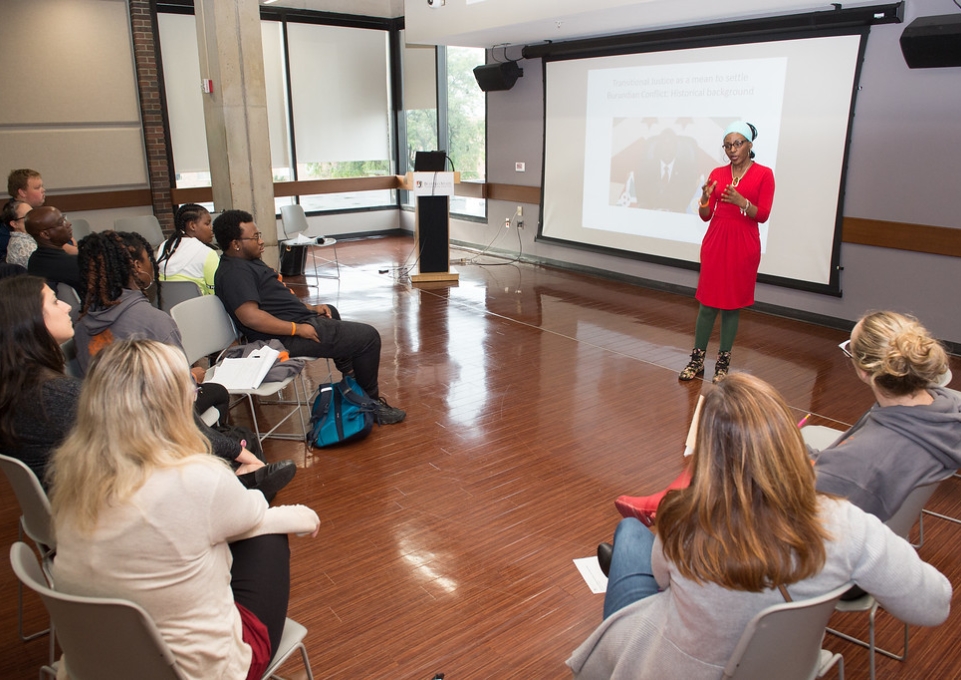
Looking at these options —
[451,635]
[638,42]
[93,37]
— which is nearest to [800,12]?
[638,42]

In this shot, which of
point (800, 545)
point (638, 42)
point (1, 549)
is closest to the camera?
point (800, 545)

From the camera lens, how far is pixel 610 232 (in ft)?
25.0

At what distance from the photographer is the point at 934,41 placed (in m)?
4.27

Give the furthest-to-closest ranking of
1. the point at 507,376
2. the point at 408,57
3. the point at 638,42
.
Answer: the point at 408,57
the point at 638,42
the point at 507,376

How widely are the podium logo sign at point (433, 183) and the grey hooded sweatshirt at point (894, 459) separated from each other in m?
6.10

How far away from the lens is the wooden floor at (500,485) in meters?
2.27

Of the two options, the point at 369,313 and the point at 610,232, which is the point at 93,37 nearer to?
the point at 369,313

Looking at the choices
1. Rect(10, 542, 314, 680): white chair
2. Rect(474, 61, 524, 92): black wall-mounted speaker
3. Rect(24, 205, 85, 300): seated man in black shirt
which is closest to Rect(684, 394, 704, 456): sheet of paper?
Rect(10, 542, 314, 680): white chair

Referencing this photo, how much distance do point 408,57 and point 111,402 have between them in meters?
9.56

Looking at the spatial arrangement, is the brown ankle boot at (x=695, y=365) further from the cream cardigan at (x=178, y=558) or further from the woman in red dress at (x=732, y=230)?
the cream cardigan at (x=178, y=558)

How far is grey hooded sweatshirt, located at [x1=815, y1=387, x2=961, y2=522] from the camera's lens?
1.83m

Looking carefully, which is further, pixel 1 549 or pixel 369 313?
pixel 369 313

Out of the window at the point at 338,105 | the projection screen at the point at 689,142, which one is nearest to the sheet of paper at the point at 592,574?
the projection screen at the point at 689,142

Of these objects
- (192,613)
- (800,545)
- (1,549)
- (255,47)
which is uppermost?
(255,47)
